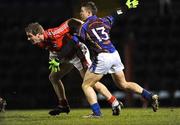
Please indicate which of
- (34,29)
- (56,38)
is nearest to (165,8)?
(56,38)

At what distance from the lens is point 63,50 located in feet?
36.3

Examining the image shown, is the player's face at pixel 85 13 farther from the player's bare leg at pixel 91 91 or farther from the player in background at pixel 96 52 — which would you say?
the player's bare leg at pixel 91 91

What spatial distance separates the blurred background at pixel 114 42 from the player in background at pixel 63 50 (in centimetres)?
670

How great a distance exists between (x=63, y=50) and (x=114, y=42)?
8.37m

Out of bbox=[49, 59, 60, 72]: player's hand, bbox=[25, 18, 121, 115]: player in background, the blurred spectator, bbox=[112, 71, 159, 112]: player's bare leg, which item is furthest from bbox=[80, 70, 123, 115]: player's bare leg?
the blurred spectator

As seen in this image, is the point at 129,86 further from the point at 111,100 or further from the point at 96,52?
the point at 96,52

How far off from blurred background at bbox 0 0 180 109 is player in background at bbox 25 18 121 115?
6704 millimetres

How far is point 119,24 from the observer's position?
1955cm

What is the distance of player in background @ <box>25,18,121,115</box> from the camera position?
1100 centimetres

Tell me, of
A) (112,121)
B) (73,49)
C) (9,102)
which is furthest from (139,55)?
(112,121)

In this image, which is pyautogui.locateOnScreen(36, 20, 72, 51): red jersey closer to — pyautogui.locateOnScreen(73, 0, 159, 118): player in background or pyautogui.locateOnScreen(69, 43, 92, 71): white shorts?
pyautogui.locateOnScreen(69, 43, 92, 71): white shorts

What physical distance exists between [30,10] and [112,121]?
10.5 m

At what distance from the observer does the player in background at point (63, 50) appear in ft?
36.1

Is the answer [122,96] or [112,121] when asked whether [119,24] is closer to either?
[122,96]
